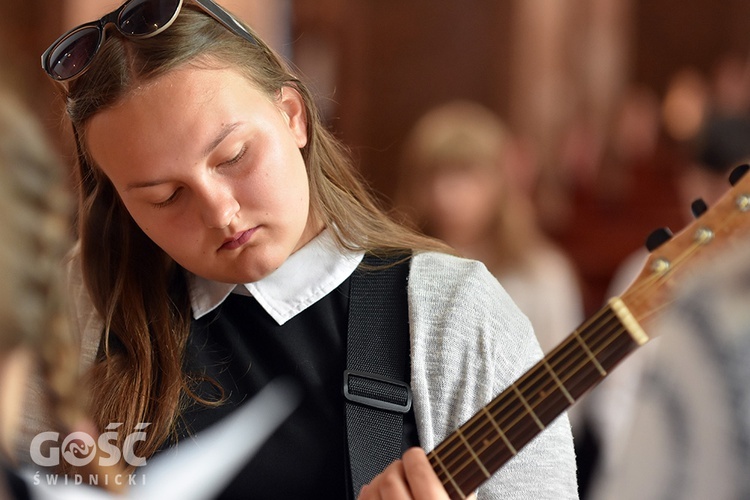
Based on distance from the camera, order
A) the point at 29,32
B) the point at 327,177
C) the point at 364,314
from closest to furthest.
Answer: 1. the point at 364,314
2. the point at 327,177
3. the point at 29,32

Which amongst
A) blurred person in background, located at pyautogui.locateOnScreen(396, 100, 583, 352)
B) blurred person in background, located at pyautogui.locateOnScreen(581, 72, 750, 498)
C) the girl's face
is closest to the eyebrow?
the girl's face

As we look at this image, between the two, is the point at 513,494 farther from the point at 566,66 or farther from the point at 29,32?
the point at 566,66

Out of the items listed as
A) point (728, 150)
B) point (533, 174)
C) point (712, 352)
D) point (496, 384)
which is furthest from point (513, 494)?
point (533, 174)

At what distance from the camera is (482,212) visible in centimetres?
327

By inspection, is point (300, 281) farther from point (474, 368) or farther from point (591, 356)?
point (591, 356)

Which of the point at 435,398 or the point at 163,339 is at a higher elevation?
the point at 163,339

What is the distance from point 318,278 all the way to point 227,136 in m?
0.25

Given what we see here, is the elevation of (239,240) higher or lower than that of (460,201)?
higher

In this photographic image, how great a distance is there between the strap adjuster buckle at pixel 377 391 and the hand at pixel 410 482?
6.2 inches

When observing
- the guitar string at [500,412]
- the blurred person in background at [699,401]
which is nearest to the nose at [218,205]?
the guitar string at [500,412]

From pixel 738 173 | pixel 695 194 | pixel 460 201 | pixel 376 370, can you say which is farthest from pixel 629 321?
pixel 695 194

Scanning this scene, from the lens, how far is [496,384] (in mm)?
1222

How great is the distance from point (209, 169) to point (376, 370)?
12.9 inches

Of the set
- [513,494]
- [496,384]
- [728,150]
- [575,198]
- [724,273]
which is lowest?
[575,198]
